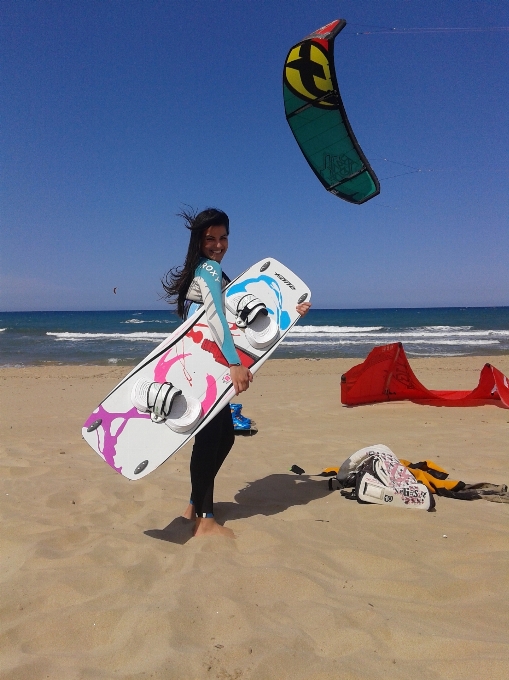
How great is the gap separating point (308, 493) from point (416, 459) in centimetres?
143

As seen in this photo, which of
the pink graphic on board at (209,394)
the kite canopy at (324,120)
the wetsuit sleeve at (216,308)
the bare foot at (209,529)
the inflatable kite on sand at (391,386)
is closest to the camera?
the bare foot at (209,529)

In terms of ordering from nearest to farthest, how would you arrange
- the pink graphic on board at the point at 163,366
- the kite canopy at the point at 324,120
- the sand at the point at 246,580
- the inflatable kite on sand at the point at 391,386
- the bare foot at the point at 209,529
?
the sand at the point at 246,580 → the bare foot at the point at 209,529 → the pink graphic on board at the point at 163,366 → the kite canopy at the point at 324,120 → the inflatable kite on sand at the point at 391,386

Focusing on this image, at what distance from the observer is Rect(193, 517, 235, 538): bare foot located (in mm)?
2562

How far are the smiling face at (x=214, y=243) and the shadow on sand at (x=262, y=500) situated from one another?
1515mm

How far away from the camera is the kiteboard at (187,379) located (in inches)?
109

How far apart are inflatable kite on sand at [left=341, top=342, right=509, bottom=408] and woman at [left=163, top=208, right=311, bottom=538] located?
169 inches

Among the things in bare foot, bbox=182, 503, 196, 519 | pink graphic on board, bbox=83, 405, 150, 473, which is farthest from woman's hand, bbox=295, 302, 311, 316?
bare foot, bbox=182, 503, 196, 519

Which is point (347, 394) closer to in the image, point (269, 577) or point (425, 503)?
point (425, 503)

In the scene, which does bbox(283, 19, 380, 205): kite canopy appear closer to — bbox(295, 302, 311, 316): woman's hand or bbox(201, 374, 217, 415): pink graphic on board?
bbox(295, 302, 311, 316): woman's hand

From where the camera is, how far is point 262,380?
10.9 m

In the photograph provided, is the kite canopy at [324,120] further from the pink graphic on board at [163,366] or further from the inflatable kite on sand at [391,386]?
the pink graphic on board at [163,366]

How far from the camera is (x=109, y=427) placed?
294 cm

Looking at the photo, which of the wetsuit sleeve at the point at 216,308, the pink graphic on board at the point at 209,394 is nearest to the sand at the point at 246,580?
the pink graphic on board at the point at 209,394

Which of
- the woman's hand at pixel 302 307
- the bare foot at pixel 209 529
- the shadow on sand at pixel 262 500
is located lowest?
the shadow on sand at pixel 262 500
